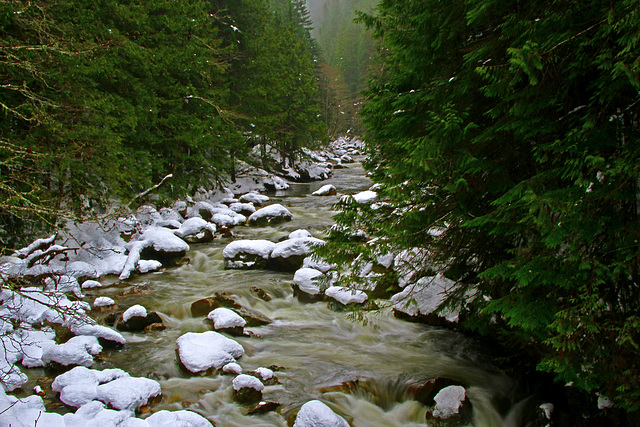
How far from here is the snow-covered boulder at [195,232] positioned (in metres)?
12.5

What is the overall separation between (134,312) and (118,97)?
20.8 feet

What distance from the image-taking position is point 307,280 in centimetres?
872

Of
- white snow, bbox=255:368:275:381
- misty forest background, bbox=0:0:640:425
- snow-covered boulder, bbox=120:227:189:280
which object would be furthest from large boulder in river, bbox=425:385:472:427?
snow-covered boulder, bbox=120:227:189:280

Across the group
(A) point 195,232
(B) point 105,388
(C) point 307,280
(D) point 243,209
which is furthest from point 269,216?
(B) point 105,388

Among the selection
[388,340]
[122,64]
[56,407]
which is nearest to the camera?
[56,407]

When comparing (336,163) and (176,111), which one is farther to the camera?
(336,163)

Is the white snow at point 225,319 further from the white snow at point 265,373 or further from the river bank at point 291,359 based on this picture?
the white snow at point 265,373

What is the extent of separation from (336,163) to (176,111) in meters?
25.9

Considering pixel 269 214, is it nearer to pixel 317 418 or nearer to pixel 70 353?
pixel 70 353

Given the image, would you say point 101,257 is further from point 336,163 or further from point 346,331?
point 336,163

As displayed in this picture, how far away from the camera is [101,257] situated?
9859 millimetres

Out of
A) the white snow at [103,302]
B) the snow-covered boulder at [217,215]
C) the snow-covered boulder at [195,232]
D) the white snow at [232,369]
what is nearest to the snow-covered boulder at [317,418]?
the white snow at [232,369]

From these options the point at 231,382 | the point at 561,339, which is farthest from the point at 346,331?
the point at 561,339

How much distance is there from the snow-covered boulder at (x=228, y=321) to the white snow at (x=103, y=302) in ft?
7.46
